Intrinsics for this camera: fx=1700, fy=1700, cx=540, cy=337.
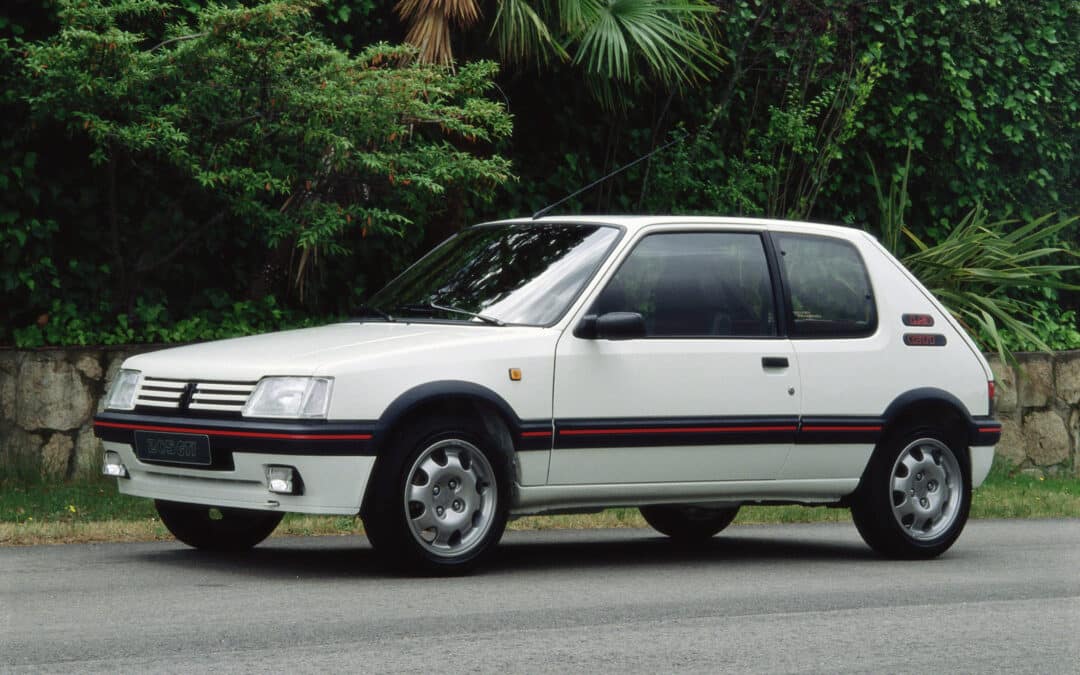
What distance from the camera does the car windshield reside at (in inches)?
337

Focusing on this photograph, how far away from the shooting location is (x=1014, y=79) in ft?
55.3

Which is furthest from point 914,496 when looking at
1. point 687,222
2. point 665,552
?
point 687,222

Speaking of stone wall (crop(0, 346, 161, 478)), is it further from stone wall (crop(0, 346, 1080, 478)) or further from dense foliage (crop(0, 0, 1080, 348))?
dense foliage (crop(0, 0, 1080, 348))

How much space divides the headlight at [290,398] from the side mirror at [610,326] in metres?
1.39

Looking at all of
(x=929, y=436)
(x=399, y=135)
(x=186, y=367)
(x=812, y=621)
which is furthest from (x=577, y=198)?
(x=812, y=621)

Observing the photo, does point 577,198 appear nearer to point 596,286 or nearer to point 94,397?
point 94,397

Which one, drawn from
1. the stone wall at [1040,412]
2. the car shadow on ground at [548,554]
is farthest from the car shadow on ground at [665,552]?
the stone wall at [1040,412]

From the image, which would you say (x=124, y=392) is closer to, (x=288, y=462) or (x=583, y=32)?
(x=288, y=462)

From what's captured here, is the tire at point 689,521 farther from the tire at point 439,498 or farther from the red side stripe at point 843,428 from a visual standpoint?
the tire at point 439,498

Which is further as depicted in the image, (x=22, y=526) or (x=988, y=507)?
(x=988, y=507)

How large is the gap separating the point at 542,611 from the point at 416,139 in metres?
5.97

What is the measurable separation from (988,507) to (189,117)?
6550mm

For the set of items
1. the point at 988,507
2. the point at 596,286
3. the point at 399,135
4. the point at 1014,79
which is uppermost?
the point at 1014,79

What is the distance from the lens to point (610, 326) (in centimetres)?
834
